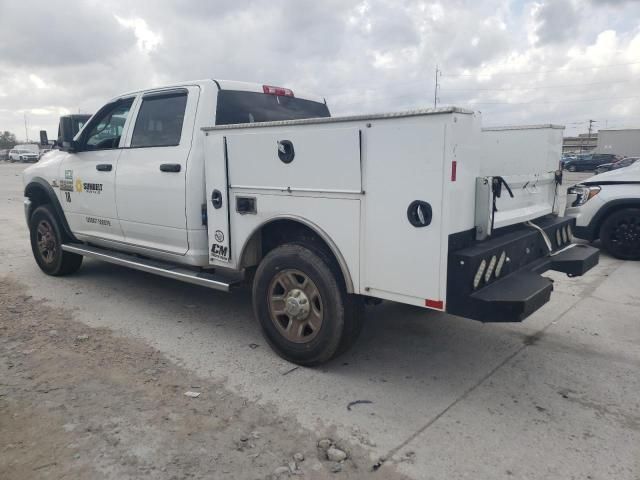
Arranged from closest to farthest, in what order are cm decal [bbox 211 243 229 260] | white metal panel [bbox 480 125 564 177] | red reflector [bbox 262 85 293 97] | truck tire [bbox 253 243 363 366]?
truck tire [bbox 253 243 363 366]
white metal panel [bbox 480 125 564 177]
cm decal [bbox 211 243 229 260]
red reflector [bbox 262 85 293 97]

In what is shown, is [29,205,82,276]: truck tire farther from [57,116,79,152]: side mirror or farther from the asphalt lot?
[57,116,79,152]: side mirror

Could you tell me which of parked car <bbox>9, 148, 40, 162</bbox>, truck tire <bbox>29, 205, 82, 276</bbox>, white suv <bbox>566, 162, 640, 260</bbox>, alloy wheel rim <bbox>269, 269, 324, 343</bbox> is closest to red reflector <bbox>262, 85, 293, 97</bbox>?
alloy wheel rim <bbox>269, 269, 324, 343</bbox>

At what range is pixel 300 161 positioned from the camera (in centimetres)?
369

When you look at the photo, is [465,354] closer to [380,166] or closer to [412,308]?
[412,308]

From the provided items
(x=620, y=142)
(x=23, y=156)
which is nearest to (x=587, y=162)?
(x=620, y=142)

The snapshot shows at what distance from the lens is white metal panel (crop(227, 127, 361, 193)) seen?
342cm

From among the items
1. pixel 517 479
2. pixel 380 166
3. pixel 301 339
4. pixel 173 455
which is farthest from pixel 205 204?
pixel 517 479

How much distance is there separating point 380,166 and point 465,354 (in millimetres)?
1899

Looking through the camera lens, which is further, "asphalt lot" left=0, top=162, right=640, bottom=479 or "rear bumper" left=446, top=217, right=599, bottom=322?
"rear bumper" left=446, top=217, right=599, bottom=322

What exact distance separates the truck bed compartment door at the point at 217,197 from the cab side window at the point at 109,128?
1584mm

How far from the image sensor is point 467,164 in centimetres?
315

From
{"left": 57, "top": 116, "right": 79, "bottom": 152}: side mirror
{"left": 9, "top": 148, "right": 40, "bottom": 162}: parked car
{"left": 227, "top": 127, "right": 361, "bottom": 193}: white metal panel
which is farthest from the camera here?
{"left": 9, "top": 148, "right": 40, "bottom": 162}: parked car

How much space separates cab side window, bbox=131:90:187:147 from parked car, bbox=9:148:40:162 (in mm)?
47648

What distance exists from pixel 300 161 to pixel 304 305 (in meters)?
1.04
